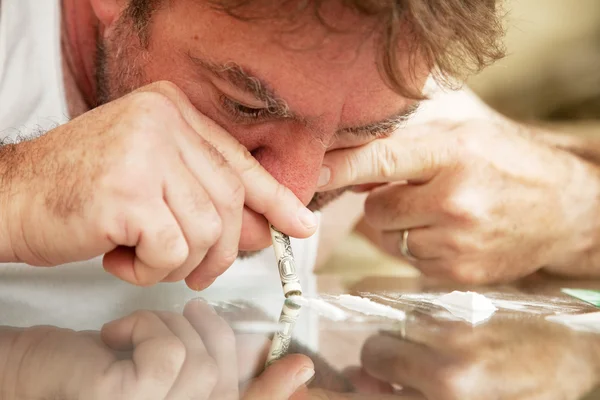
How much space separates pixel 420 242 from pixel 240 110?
0.48 meters

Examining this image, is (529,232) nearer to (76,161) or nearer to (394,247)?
(394,247)

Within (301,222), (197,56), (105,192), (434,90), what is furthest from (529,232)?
(105,192)

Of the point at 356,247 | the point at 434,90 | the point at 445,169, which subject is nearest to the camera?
the point at 434,90

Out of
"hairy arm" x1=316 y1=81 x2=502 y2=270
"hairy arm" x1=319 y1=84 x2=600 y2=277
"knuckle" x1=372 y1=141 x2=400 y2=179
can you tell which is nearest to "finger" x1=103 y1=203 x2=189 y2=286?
"knuckle" x1=372 y1=141 x2=400 y2=179

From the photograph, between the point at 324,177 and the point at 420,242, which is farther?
the point at 420,242

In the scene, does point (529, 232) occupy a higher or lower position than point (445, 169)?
lower

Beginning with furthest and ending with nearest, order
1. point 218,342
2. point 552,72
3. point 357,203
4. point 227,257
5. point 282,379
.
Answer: point 552,72
point 357,203
point 227,257
point 218,342
point 282,379

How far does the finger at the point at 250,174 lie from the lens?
2.54 ft

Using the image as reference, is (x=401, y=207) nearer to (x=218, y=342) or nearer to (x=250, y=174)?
(x=250, y=174)

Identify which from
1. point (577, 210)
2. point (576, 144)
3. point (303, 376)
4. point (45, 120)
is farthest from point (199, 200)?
point (576, 144)

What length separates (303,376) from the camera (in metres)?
0.54

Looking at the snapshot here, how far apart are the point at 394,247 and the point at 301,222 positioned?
47 cm

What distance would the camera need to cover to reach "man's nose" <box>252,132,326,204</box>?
82 cm

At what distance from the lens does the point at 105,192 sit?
66cm
